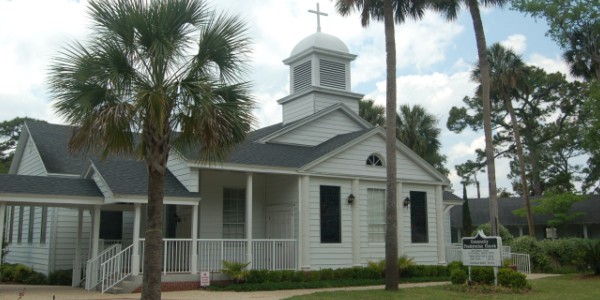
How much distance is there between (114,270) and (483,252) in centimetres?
1047

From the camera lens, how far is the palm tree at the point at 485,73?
20.5m

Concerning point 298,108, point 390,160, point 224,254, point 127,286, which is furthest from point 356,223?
point 127,286

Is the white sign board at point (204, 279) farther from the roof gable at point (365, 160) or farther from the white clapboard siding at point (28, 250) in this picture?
the white clapboard siding at point (28, 250)

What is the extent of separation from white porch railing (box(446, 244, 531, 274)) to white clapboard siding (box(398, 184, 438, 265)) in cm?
389

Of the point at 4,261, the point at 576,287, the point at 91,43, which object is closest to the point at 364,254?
the point at 576,287

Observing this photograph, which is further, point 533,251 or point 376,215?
point 533,251

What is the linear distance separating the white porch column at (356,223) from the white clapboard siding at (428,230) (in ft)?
A: 6.28

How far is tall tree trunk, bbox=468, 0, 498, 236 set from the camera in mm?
20375

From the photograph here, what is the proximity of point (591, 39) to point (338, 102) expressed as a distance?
15318 millimetres

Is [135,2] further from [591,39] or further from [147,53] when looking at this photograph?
[591,39]

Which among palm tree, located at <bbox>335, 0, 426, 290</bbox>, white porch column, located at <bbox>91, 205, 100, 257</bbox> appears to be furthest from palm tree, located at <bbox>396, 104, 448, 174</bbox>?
white porch column, located at <bbox>91, 205, 100, 257</bbox>

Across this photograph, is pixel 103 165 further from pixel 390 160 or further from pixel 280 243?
pixel 390 160

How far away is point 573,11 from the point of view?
28.8 metres

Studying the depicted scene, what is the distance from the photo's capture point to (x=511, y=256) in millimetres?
27484
